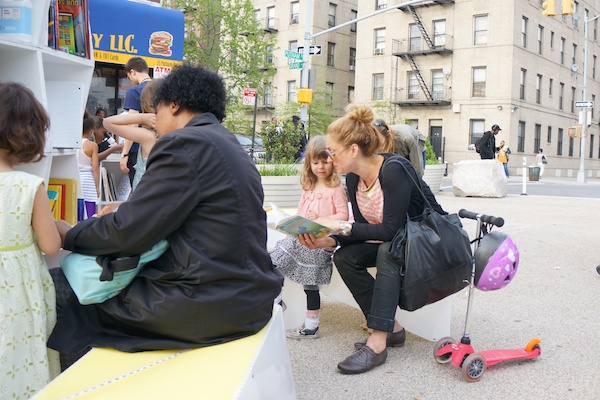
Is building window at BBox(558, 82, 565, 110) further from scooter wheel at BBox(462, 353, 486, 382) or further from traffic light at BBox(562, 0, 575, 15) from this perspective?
scooter wheel at BBox(462, 353, 486, 382)

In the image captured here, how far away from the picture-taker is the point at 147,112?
4.72m

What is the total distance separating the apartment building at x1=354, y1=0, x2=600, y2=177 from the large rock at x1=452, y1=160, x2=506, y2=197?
1939cm

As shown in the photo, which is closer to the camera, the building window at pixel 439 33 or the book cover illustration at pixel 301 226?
the book cover illustration at pixel 301 226

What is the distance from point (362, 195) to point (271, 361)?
71.8 inches

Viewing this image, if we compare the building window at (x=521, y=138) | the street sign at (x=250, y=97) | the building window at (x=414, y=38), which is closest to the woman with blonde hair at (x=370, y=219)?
the street sign at (x=250, y=97)

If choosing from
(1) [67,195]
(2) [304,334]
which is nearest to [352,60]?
(2) [304,334]

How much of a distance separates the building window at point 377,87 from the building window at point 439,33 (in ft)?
14.2

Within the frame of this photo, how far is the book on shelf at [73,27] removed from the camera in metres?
3.34

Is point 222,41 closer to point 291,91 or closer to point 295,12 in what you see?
point 291,91

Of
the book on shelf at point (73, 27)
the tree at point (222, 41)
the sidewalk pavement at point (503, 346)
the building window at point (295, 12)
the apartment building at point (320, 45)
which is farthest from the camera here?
the building window at point (295, 12)

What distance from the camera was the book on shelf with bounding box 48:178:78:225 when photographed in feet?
11.1

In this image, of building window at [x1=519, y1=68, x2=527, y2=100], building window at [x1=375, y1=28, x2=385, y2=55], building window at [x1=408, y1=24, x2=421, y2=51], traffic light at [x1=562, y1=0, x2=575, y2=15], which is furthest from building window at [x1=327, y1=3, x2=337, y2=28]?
traffic light at [x1=562, y1=0, x2=575, y2=15]

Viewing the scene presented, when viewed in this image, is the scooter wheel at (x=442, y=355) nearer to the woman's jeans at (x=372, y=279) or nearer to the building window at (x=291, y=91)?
the woman's jeans at (x=372, y=279)

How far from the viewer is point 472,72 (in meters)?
36.1
